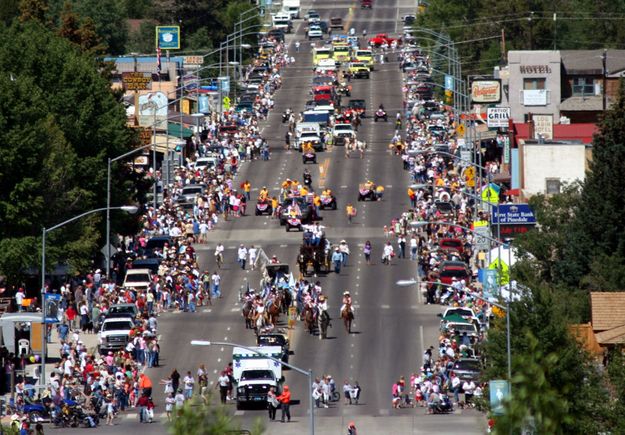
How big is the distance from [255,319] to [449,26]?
98.6m

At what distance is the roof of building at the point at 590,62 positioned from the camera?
138 m

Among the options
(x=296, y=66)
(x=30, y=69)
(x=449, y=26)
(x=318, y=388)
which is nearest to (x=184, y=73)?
(x=296, y=66)

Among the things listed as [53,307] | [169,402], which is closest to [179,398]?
[169,402]

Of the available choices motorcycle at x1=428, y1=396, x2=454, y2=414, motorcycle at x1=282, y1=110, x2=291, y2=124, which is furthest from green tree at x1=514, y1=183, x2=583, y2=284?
motorcycle at x1=282, y1=110, x2=291, y2=124

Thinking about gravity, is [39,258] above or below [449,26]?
below

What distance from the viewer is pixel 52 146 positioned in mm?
88438

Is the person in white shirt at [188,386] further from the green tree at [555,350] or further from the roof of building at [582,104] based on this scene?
the roof of building at [582,104]

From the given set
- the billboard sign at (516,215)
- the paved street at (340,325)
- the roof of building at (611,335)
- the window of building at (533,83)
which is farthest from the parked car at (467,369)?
the window of building at (533,83)

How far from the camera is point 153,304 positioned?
80.8 m

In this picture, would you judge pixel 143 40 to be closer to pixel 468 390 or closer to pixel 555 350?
pixel 468 390

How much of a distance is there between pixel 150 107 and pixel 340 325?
158ft

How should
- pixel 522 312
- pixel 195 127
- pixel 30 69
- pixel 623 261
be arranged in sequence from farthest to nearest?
pixel 195 127 < pixel 30 69 < pixel 623 261 < pixel 522 312

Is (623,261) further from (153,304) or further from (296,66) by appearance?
(296,66)

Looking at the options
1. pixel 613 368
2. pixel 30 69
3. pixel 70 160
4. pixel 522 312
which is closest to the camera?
pixel 613 368
